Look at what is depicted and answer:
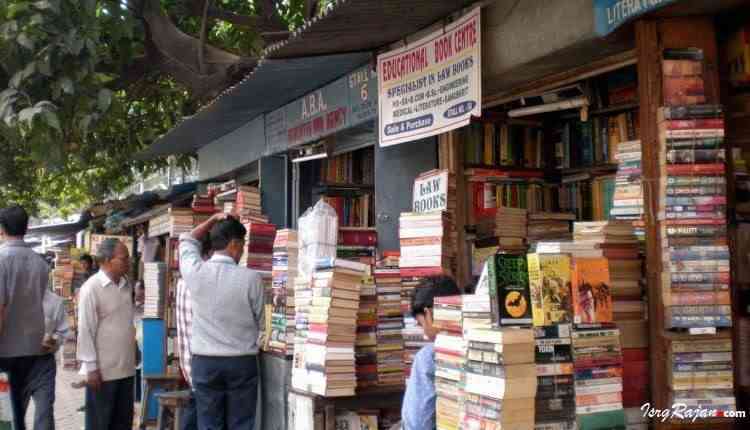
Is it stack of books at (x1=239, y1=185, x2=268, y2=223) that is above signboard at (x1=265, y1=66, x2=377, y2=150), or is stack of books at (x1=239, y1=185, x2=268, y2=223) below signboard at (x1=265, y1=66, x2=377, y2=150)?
below

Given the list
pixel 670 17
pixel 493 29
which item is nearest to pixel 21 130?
pixel 493 29

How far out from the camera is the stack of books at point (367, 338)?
17.5ft

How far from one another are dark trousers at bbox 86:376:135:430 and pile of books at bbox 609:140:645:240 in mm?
3671

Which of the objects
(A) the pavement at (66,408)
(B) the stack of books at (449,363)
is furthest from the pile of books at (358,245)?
(A) the pavement at (66,408)

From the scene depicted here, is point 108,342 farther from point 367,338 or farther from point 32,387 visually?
point 367,338

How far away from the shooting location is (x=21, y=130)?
19.9 feet

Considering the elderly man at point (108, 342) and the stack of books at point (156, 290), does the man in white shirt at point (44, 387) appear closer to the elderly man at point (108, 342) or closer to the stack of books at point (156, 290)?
the elderly man at point (108, 342)

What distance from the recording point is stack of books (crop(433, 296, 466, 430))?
140 inches

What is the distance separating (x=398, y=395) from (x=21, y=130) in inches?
131

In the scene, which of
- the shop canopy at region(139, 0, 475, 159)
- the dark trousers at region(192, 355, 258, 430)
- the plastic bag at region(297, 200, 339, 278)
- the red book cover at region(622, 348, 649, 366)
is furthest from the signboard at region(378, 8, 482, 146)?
the dark trousers at region(192, 355, 258, 430)

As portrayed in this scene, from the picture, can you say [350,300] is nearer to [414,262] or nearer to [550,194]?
[414,262]

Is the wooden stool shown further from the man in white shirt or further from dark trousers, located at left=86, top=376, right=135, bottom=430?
the man in white shirt

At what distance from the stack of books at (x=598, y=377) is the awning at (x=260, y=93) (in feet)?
10.7

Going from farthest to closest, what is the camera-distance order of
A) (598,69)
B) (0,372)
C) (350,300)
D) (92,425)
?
(92,425), (0,372), (350,300), (598,69)
